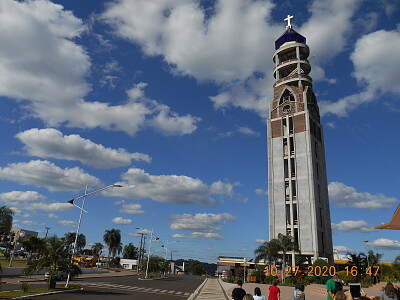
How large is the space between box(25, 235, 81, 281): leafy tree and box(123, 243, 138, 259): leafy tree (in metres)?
126

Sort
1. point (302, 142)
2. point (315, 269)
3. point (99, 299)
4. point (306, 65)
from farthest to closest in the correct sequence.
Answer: point (306, 65), point (302, 142), point (315, 269), point (99, 299)

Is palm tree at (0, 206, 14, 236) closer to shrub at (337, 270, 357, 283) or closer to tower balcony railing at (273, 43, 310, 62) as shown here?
shrub at (337, 270, 357, 283)

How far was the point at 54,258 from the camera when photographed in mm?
27016

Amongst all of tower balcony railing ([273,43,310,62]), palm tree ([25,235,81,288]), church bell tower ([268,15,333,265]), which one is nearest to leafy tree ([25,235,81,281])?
palm tree ([25,235,81,288])

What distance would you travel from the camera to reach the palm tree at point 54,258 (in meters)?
26.5

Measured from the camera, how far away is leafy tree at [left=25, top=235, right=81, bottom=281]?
2650 centimetres

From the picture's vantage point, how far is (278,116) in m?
77.5

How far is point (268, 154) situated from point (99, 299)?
59.5 m

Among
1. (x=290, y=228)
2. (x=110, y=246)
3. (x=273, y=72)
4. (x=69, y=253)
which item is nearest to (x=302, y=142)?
(x=290, y=228)

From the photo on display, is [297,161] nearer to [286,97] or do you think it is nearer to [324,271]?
[286,97]

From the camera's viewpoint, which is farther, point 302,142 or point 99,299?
point 302,142

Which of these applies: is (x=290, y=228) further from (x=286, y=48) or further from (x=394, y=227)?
(x=394, y=227)

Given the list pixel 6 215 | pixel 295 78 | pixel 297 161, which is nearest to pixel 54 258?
pixel 6 215

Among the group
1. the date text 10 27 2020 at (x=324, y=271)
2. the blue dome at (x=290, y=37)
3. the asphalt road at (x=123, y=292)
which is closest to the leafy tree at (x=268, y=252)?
the date text 10 27 2020 at (x=324, y=271)
